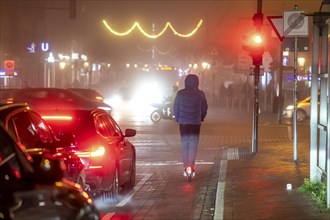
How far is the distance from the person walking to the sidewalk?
86 centimetres

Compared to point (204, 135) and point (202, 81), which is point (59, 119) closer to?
point (204, 135)

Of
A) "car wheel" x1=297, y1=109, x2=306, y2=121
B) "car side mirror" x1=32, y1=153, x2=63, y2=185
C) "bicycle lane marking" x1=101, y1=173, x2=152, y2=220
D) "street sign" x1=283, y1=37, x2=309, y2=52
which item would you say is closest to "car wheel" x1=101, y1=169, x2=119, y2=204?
"bicycle lane marking" x1=101, y1=173, x2=152, y2=220

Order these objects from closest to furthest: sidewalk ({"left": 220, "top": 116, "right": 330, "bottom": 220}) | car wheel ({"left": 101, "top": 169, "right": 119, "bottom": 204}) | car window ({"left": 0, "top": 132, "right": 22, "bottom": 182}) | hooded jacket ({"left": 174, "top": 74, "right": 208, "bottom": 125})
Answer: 1. car window ({"left": 0, "top": 132, "right": 22, "bottom": 182})
2. sidewalk ({"left": 220, "top": 116, "right": 330, "bottom": 220})
3. car wheel ({"left": 101, "top": 169, "right": 119, "bottom": 204})
4. hooded jacket ({"left": 174, "top": 74, "right": 208, "bottom": 125})

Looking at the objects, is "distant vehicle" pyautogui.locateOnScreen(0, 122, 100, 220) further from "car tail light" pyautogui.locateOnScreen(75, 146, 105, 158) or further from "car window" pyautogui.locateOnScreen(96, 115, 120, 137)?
"car window" pyautogui.locateOnScreen(96, 115, 120, 137)

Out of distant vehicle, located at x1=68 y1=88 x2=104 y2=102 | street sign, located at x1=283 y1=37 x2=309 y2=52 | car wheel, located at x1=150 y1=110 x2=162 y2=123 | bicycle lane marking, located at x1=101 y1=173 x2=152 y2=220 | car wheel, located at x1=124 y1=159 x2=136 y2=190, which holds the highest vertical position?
street sign, located at x1=283 y1=37 x2=309 y2=52

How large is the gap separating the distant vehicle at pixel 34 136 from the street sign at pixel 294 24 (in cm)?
710

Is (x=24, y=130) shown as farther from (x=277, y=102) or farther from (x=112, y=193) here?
(x=277, y=102)

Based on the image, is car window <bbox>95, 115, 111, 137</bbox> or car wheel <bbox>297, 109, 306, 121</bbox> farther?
car wheel <bbox>297, 109, 306, 121</bbox>

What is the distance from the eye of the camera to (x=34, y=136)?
6203 mm

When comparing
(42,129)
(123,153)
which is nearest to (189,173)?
(123,153)

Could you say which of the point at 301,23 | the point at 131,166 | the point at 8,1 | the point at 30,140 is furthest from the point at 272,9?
the point at 30,140

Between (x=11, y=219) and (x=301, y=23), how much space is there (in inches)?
407

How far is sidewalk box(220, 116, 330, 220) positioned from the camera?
324 inches

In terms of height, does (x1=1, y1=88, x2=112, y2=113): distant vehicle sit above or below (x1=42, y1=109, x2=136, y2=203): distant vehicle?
above
